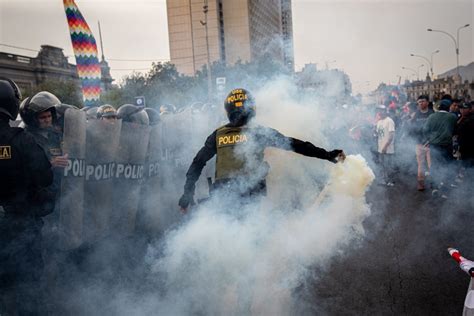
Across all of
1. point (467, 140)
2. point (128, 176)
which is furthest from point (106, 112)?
point (467, 140)

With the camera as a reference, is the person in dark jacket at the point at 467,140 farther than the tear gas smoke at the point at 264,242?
Yes

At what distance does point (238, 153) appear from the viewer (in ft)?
12.9

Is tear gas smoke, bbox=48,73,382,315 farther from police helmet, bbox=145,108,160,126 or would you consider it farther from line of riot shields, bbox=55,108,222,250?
police helmet, bbox=145,108,160,126

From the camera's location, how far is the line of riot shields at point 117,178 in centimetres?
483

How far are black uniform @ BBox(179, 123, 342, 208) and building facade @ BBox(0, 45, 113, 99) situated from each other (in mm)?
41871

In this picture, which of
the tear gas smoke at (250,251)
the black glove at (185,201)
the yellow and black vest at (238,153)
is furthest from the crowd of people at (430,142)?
the black glove at (185,201)

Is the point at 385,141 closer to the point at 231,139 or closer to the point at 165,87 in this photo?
the point at 231,139

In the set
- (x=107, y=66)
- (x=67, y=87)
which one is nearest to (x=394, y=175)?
(x=67, y=87)

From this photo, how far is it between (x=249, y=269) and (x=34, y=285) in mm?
1708

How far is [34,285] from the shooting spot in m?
3.31

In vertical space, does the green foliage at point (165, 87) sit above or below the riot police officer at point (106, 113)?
above

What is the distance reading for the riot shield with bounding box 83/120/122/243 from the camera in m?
5.16

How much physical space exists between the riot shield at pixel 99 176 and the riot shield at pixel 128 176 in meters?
0.14

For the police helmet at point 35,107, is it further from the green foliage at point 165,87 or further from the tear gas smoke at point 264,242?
the green foliage at point 165,87
